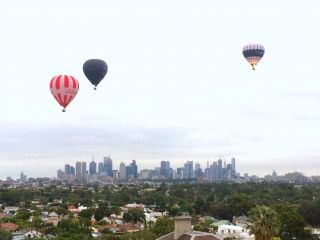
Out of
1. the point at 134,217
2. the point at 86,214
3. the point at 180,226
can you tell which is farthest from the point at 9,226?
the point at 180,226

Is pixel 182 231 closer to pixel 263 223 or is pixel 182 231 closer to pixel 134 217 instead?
pixel 263 223

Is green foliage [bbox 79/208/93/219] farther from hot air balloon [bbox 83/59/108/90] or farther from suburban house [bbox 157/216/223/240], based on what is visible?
suburban house [bbox 157/216/223/240]

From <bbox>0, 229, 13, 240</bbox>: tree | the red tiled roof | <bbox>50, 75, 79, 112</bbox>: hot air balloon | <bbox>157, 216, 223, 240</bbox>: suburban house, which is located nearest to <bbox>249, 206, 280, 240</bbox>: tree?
<bbox>157, 216, 223, 240</bbox>: suburban house

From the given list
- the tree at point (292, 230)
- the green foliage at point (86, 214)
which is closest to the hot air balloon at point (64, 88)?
the tree at point (292, 230)

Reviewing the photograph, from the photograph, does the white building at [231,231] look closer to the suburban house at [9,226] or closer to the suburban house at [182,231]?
the suburban house at [9,226]

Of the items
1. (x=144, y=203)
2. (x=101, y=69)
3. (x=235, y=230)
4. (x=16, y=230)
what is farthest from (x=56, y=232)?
(x=144, y=203)

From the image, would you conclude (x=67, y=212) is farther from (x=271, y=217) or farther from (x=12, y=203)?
(x=271, y=217)

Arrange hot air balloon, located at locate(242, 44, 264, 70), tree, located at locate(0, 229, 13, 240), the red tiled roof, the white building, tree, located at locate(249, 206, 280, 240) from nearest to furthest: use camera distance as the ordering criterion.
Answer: tree, located at locate(249, 206, 280, 240), hot air balloon, located at locate(242, 44, 264, 70), tree, located at locate(0, 229, 13, 240), the white building, the red tiled roof
